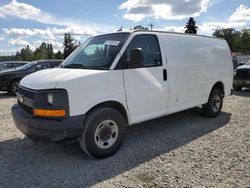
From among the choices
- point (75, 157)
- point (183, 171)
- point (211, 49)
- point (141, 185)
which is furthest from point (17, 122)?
point (211, 49)

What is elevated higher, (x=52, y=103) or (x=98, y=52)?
(x=98, y=52)

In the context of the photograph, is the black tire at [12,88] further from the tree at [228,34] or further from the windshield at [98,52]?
the tree at [228,34]

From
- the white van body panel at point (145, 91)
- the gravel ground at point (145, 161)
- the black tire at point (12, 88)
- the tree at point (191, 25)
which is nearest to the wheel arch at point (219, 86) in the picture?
the gravel ground at point (145, 161)

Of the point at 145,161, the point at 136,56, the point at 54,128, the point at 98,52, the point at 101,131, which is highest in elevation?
the point at 98,52

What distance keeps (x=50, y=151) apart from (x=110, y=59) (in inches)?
80.2

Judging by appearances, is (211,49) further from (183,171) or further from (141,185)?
(141,185)

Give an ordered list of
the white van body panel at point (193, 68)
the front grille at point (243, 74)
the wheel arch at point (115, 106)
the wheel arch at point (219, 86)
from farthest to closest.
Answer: the front grille at point (243, 74) → the wheel arch at point (219, 86) → the white van body panel at point (193, 68) → the wheel arch at point (115, 106)

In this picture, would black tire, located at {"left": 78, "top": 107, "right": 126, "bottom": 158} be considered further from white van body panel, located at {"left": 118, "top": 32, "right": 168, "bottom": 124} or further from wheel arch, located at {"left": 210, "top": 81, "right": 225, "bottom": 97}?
wheel arch, located at {"left": 210, "top": 81, "right": 225, "bottom": 97}

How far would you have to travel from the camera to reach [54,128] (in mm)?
3500

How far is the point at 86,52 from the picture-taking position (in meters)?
4.72

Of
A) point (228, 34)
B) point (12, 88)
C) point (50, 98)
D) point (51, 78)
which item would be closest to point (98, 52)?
point (51, 78)

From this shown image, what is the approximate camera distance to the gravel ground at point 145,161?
341cm

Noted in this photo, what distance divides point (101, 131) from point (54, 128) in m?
0.83

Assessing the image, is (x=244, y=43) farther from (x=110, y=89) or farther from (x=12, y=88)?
(x=110, y=89)
